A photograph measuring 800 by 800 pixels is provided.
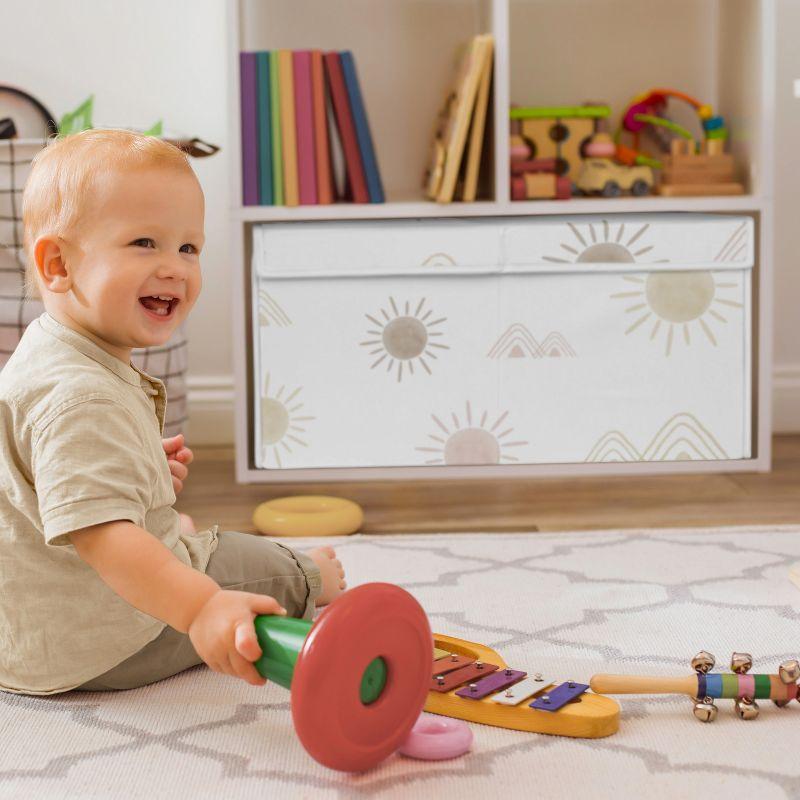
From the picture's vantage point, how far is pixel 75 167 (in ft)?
2.85

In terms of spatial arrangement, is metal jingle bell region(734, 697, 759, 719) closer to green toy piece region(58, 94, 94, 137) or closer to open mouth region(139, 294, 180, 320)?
open mouth region(139, 294, 180, 320)

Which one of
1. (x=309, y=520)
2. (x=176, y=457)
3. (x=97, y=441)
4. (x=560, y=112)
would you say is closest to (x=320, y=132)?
(x=560, y=112)

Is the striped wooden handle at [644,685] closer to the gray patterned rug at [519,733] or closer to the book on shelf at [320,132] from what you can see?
the gray patterned rug at [519,733]

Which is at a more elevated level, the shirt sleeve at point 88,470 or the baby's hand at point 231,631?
the shirt sleeve at point 88,470

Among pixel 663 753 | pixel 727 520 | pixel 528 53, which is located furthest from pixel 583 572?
pixel 528 53

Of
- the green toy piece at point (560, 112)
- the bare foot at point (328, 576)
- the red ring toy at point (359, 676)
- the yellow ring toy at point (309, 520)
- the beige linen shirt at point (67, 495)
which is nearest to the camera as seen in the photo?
the red ring toy at point (359, 676)

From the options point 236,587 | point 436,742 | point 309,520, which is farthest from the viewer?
point 309,520

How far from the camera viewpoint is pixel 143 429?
0.90 metres

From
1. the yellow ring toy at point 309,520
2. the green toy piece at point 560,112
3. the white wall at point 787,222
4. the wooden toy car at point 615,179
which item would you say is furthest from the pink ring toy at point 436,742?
the white wall at point 787,222

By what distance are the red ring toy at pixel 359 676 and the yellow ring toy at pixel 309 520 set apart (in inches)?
29.2

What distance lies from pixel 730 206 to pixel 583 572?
75 centimetres

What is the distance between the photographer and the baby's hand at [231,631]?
2.40ft

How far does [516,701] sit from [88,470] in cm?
37

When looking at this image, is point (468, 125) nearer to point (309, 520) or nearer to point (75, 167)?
point (309, 520)
